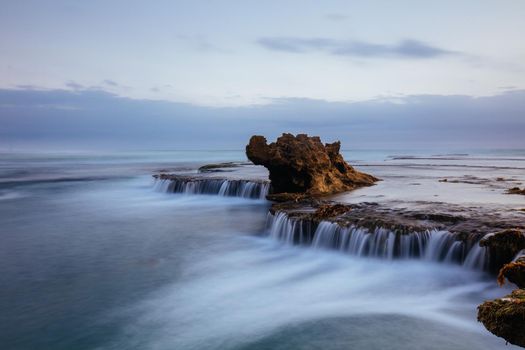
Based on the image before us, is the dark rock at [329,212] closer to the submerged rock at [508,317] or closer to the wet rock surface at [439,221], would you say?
the wet rock surface at [439,221]

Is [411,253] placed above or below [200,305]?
above

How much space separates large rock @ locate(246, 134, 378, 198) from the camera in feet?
76.0

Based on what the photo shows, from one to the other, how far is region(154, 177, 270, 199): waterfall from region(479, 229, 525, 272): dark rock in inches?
680

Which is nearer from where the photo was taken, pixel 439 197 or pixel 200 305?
pixel 200 305

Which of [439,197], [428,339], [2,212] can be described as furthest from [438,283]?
[2,212]

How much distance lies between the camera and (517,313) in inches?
209

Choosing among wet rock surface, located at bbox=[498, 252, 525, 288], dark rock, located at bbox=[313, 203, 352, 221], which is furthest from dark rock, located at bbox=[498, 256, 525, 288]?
dark rock, located at bbox=[313, 203, 352, 221]

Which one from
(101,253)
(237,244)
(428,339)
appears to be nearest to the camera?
(428,339)

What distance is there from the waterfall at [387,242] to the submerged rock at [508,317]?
20.2ft

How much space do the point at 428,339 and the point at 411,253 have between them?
187 inches

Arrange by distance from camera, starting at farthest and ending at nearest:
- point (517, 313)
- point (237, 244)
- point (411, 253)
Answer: point (237, 244)
point (411, 253)
point (517, 313)

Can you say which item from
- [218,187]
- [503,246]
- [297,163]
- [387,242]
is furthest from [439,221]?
[218,187]

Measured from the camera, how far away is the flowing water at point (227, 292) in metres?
8.62

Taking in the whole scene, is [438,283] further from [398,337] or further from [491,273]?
[398,337]
